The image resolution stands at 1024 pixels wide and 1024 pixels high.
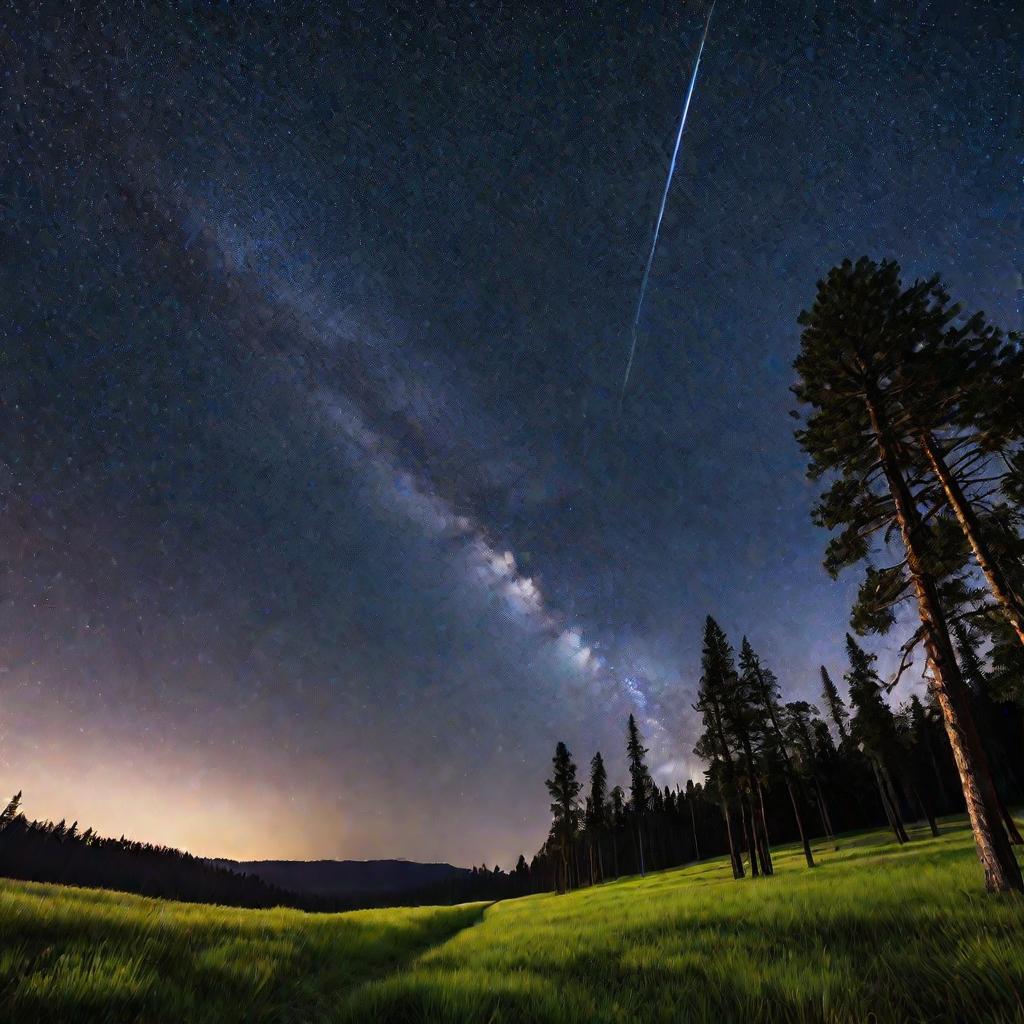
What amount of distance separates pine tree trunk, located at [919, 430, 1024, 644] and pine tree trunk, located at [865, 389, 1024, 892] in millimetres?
1821

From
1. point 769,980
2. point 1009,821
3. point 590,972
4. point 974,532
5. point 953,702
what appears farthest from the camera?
point 1009,821

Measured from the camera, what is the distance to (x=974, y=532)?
1172 centimetres

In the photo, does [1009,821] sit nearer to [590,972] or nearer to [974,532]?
[974,532]

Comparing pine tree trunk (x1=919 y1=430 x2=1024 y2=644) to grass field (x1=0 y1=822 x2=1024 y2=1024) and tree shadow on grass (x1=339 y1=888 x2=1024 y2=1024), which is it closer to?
grass field (x1=0 y1=822 x2=1024 y2=1024)

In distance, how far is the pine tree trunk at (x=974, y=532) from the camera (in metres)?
10.6

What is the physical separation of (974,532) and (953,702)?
16.6 feet

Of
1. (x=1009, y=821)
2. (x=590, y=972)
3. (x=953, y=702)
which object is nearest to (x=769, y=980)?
(x=590, y=972)

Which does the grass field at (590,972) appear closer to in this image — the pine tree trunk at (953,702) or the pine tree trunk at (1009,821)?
the pine tree trunk at (953,702)

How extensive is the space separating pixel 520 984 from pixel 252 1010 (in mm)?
2500

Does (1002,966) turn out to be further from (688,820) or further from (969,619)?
(688,820)

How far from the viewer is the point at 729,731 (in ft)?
111

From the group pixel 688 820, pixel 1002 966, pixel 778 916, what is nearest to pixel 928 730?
pixel 688 820

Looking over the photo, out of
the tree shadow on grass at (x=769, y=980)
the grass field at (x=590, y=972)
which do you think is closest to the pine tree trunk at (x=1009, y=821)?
the grass field at (x=590, y=972)

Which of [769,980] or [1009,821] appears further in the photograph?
[1009,821]
